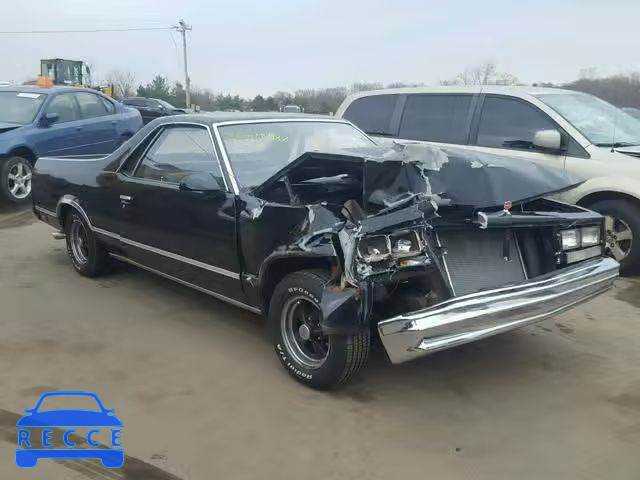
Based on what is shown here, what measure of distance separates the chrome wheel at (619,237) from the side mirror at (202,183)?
3.84 m

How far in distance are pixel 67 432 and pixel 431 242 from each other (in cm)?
216

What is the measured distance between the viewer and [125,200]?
5.27m

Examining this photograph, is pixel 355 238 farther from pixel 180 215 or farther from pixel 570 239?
pixel 180 215

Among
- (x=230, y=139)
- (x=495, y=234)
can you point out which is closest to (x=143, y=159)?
(x=230, y=139)

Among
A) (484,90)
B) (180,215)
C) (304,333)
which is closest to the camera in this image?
(304,333)

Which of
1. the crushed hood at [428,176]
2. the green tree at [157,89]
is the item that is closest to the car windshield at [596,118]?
the crushed hood at [428,176]

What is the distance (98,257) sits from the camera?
5.92 metres

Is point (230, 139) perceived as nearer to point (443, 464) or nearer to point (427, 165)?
point (427, 165)

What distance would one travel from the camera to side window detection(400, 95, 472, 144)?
23.2ft

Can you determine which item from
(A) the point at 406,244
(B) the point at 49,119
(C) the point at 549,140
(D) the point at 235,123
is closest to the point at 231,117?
(D) the point at 235,123

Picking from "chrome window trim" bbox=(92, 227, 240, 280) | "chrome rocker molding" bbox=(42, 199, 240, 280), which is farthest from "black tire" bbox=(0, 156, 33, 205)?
"chrome window trim" bbox=(92, 227, 240, 280)

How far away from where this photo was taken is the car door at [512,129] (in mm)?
6355

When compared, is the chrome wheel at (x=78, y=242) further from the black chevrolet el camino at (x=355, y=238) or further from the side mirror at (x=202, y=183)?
the side mirror at (x=202, y=183)

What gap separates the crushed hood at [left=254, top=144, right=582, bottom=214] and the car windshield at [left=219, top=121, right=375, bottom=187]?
1.29 feet
